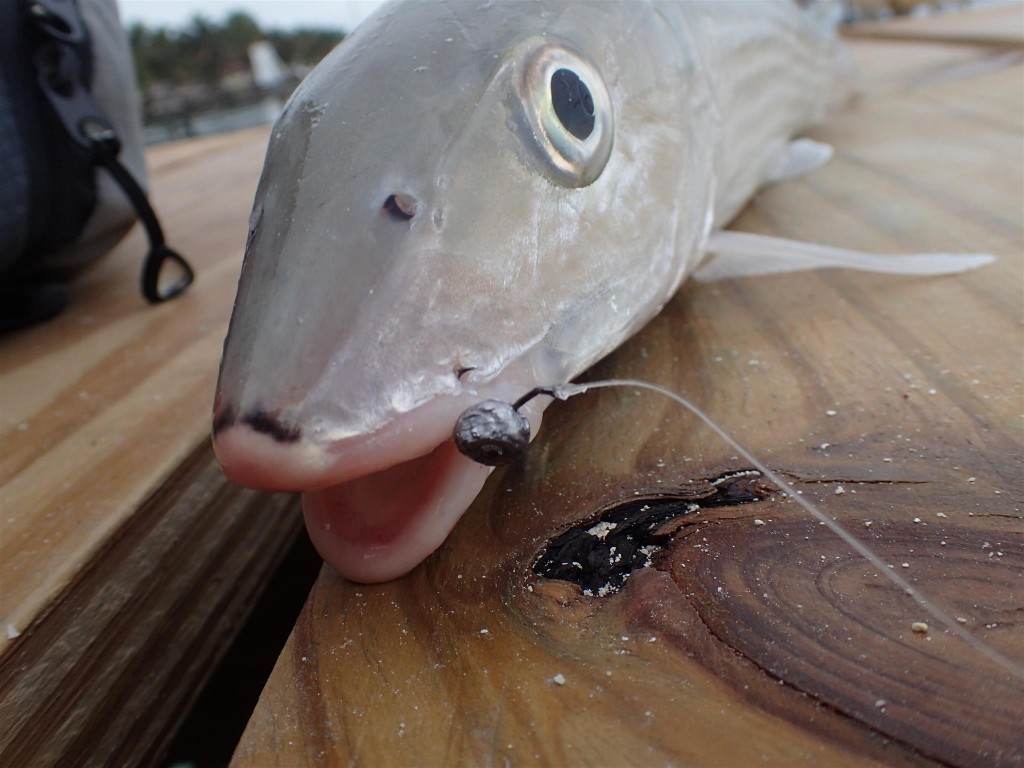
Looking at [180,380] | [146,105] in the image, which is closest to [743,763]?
[180,380]

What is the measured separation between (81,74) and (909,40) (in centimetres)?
299

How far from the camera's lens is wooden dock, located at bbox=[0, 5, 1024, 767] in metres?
0.35

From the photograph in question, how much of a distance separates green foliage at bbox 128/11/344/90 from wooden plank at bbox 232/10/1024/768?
15.3 m

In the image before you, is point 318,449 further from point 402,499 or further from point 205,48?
point 205,48

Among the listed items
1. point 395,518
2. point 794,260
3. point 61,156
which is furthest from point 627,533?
point 61,156

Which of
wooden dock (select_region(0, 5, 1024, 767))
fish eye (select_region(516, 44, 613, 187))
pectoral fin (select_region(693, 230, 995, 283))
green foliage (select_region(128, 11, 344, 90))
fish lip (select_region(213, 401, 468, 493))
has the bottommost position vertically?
green foliage (select_region(128, 11, 344, 90))

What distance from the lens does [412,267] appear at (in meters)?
0.43

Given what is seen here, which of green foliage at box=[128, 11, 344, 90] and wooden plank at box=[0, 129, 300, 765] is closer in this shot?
wooden plank at box=[0, 129, 300, 765]

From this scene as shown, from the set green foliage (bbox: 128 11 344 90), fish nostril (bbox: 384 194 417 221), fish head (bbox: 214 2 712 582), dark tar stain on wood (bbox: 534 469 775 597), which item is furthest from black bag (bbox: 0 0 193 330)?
green foliage (bbox: 128 11 344 90)

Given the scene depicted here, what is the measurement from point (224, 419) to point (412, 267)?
124 mm

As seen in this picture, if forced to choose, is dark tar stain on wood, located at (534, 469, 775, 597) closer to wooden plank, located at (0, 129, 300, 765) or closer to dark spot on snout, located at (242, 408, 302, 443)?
dark spot on snout, located at (242, 408, 302, 443)

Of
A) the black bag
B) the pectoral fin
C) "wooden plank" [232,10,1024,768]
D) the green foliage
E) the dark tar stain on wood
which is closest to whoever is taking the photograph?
"wooden plank" [232,10,1024,768]

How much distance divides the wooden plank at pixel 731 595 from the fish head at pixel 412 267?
0.06 meters

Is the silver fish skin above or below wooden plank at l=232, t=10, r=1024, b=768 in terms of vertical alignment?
above
